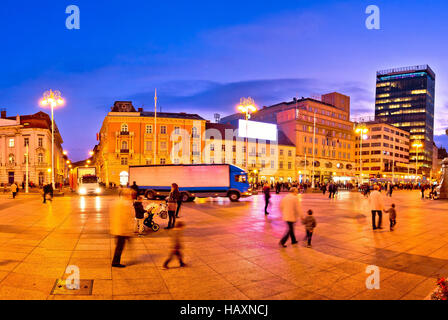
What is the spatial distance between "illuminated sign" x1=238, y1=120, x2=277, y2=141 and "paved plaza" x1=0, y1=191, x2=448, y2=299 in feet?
169

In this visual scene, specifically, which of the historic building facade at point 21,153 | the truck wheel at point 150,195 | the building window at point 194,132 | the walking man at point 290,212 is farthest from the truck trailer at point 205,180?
the historic building facade at point 21,153

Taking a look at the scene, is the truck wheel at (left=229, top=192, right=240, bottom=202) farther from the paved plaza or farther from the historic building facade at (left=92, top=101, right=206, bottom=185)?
the historic building facade at (left=92, top=101, right=206, bottom=185)

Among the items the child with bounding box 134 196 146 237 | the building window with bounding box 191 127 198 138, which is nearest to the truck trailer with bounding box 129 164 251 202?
the child with bounding box 134 196 146 237

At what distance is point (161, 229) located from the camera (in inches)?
460

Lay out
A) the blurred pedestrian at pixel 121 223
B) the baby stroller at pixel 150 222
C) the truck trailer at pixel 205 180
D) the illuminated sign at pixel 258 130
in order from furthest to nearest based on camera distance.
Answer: the illuminated sign at pixel 258 130 → the truck trailer at pixel 205 180 → the baby stroller at pixel 150 222 → the blurred pedestrian at pixel 121 223

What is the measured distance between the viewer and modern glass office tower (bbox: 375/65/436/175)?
12762 cm

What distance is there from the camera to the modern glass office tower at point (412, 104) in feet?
419

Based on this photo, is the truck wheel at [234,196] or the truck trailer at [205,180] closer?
the truck trailer at [205,180]

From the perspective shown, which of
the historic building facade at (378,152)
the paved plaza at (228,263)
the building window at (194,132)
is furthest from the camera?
the historic building facade at (378,152)

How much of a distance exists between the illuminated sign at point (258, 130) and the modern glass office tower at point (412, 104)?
3215 inches

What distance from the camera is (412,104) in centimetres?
12962
